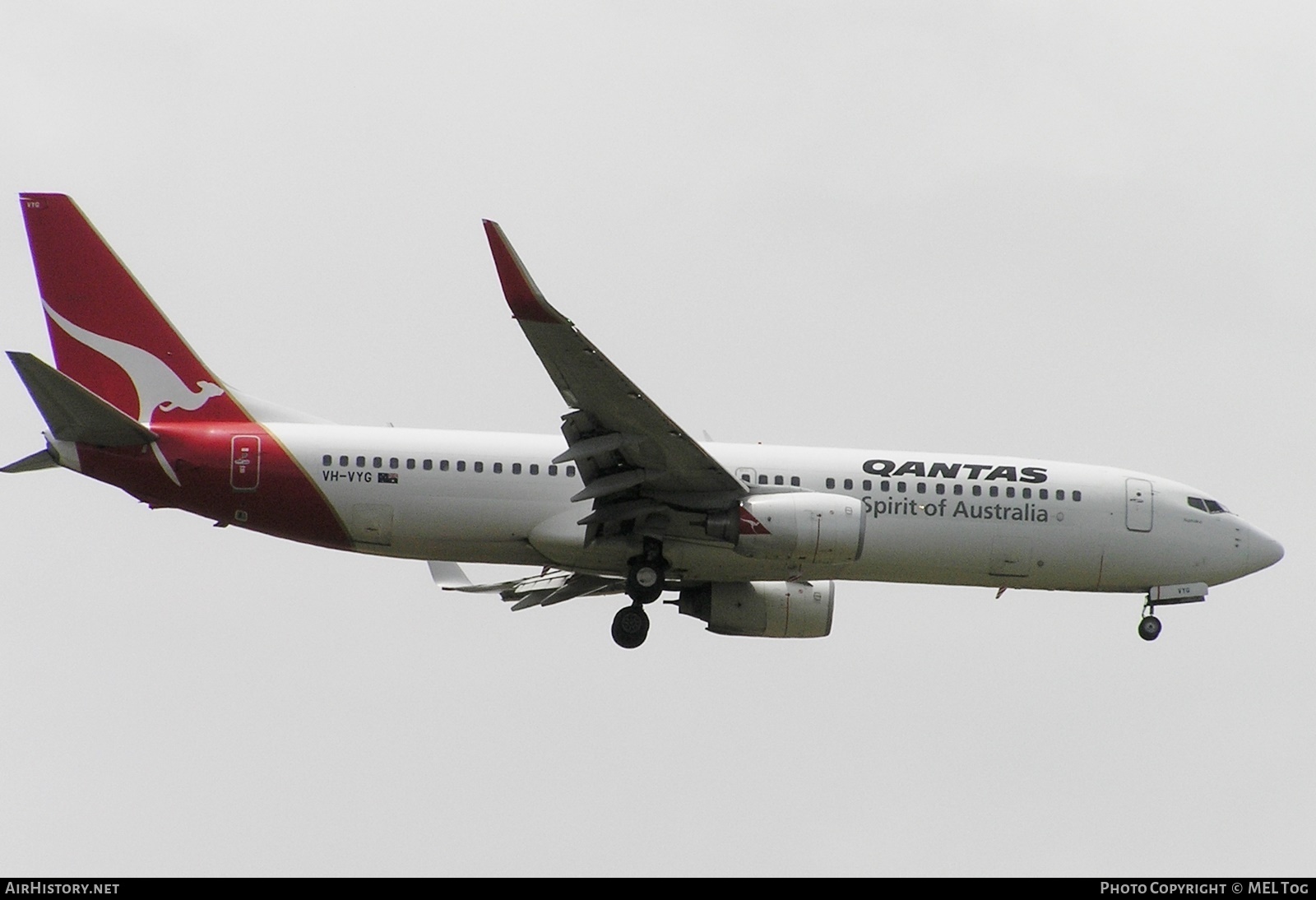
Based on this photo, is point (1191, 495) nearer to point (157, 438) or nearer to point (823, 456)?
point (823, 456)

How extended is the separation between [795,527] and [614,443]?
301 cm

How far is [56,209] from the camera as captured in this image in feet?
97.0

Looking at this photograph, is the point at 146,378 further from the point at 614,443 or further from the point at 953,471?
the point at 953,471

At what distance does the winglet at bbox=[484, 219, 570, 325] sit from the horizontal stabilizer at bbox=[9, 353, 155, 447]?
6835mm

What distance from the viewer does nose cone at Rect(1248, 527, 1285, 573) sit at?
31.0 m

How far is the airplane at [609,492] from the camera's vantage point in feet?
89.1

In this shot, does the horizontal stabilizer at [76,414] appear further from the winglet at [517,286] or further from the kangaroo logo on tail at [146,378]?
the winglet at [517,286]

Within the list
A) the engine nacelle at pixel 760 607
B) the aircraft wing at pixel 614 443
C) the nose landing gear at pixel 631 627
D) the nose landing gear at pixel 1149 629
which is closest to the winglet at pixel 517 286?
the aircraft wing at pixel 614 443

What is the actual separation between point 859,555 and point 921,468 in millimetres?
2657

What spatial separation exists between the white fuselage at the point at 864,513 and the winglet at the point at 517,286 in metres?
4.32

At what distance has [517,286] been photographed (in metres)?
24.0
